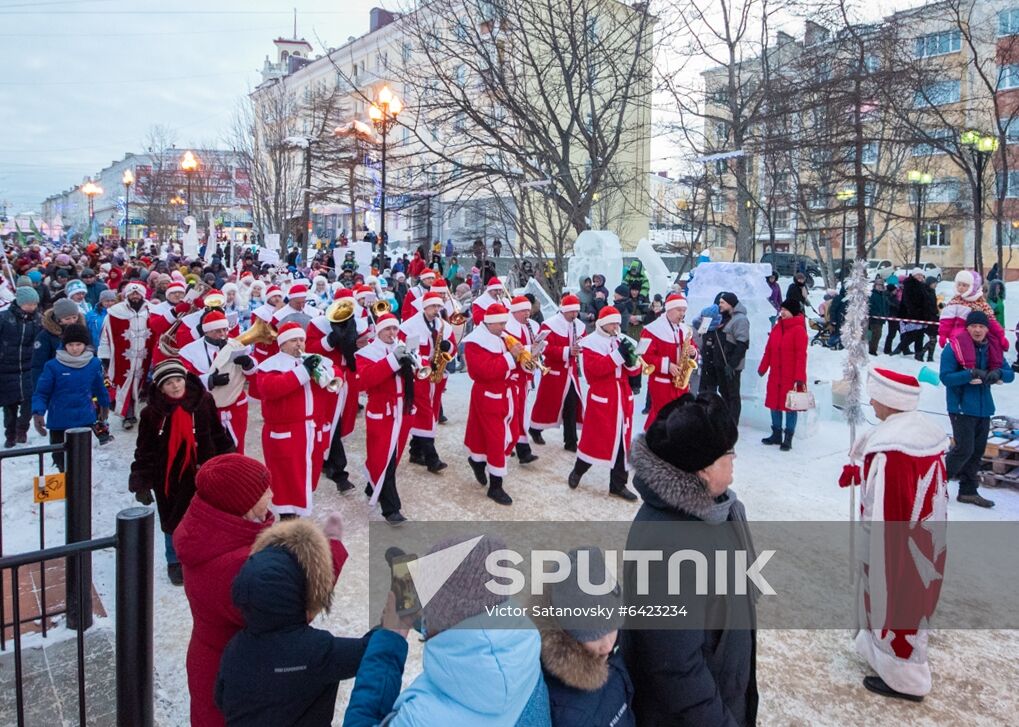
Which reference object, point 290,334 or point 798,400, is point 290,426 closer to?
point 290,334

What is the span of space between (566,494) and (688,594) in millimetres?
5033

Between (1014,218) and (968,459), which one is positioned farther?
(1014,218)

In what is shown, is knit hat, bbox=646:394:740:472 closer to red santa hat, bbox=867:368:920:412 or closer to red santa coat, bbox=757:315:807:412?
red santa hat, bbox=867:368:920:412

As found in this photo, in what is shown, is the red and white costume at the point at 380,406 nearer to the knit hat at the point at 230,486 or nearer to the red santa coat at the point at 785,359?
the knit hat at the point at 230,486

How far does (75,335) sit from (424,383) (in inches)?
134

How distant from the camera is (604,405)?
7.07 metres

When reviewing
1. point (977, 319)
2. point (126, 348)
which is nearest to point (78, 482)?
point (126, 348)

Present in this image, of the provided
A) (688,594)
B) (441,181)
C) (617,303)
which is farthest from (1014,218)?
(688,594)

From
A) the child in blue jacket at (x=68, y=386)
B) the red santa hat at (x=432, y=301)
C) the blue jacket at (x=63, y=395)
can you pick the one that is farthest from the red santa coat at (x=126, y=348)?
the red santa hat at (x=432, y=301)

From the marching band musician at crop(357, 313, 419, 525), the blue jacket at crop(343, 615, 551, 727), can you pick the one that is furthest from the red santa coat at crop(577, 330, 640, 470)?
the blue jacket at crop(343, 615, 551, 727)

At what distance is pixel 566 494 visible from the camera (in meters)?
7.24

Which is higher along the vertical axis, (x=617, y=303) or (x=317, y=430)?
(x=617, y=303)

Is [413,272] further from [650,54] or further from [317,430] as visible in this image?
→ [317,430]

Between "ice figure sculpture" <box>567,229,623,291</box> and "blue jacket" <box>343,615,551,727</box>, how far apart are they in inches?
609
